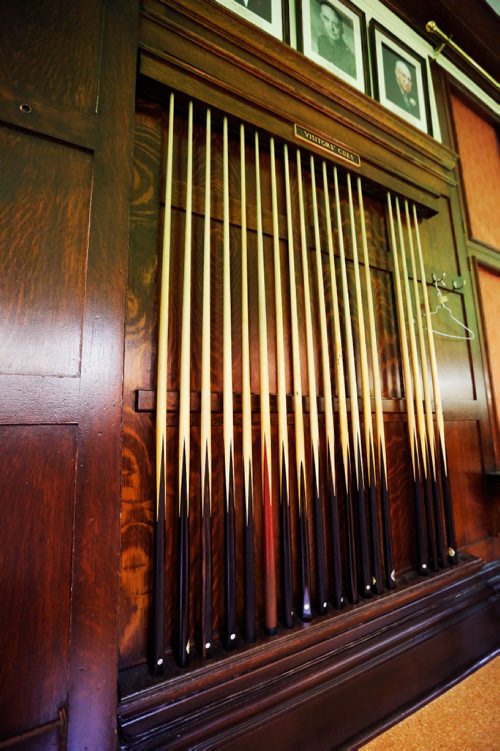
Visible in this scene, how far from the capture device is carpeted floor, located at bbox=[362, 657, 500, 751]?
3.14 feet

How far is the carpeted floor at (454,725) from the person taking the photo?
3.14ft

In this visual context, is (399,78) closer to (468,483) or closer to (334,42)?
(334,42)

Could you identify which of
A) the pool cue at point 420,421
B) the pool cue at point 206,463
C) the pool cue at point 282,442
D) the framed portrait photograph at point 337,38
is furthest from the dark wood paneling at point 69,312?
the pool cue at point 420,421

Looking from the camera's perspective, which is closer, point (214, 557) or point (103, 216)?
point (103, 216)

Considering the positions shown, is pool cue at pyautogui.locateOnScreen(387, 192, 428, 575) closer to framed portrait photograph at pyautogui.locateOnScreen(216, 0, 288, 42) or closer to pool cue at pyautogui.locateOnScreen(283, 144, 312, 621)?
pool cue at pyautogui.locateOnScreen(283, 144, 312, 621)

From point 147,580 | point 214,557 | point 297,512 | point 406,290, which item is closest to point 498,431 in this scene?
point 406,290

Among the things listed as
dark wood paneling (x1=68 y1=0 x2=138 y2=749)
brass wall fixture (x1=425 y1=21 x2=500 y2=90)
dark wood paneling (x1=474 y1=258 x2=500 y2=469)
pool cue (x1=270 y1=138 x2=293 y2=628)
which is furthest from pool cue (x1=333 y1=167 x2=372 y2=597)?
brass wall fixture (x1=425 y1=21 x2=500 y2=90)

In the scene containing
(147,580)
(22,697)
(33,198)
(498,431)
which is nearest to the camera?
(22,697)

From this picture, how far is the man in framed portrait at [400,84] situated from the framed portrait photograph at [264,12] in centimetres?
72

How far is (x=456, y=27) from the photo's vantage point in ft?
7.10

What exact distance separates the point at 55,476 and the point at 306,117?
1555 millimetres

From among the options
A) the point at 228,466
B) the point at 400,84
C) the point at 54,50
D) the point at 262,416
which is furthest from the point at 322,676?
the point at 400,84

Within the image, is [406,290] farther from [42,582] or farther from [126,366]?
[42,582]

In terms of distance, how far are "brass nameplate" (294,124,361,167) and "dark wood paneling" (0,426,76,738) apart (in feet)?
4.53
